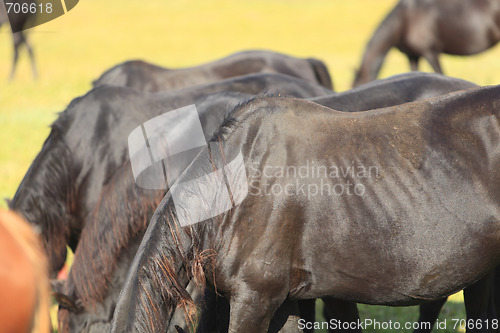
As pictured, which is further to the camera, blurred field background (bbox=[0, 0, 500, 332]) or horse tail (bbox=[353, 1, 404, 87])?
blurred field background (bbox=[0, 0, 500, 332])

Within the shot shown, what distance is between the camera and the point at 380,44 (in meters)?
12.5

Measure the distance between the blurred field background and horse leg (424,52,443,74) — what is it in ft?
5.01

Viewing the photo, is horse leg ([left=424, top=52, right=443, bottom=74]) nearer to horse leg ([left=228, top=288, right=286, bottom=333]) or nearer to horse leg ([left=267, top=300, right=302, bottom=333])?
horse leg ([left=267, top=300, right=302, bottom=333])

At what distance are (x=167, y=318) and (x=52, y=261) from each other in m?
2.32

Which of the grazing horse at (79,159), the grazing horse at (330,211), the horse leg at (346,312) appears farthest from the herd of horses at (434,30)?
the grazing horse at (330,211)

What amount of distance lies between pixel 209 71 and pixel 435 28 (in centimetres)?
692

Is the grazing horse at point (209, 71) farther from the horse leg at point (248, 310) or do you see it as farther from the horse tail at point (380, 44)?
the horse leg at point (248, 310)

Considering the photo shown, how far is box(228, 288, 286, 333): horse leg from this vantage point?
111 inches

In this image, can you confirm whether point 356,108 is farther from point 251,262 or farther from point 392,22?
point 392,22

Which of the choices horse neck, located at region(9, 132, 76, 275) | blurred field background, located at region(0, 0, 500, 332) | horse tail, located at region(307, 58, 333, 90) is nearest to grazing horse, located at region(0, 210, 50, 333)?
horse neck, located at region(9, 132, 76, 275)

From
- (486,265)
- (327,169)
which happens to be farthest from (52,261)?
(486,265)

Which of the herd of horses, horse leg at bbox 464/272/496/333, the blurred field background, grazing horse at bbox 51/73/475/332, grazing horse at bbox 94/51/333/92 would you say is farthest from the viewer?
the blurred field background

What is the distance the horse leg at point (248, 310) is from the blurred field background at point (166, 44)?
6919 mm

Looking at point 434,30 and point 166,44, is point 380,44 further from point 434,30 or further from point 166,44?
point 166,44
